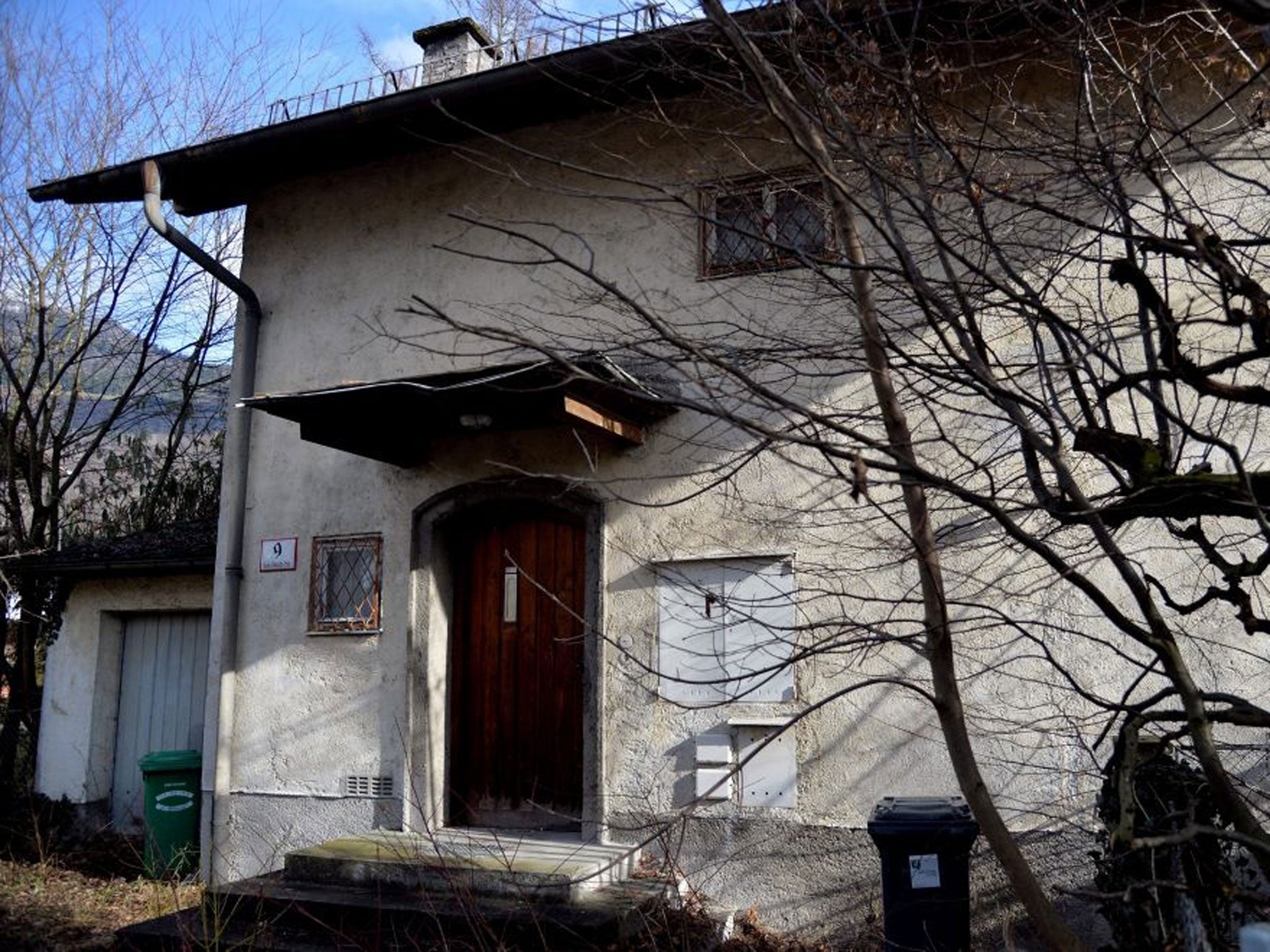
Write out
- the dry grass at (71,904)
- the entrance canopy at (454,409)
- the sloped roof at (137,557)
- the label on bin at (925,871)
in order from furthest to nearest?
the sloped roof at (137,557) → the dry grass at (71,904) → the entrance canopy at (454,409) → the label on bin at (925,871)

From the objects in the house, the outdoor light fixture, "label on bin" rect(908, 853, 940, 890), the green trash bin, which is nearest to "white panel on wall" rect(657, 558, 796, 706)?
the house

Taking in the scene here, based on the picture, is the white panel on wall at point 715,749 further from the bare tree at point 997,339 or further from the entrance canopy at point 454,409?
the entrance canopy at point 454,409

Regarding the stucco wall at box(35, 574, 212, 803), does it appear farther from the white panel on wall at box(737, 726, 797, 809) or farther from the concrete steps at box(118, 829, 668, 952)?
the white panel on wall at box(737, 726, 797, 809)

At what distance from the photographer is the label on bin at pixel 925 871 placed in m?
5.40

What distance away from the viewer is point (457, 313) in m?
8.26

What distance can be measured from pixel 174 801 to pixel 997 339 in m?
6.73

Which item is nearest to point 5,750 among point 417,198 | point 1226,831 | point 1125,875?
point 417,198

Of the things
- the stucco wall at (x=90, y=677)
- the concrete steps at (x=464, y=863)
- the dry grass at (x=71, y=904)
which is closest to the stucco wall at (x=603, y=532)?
the concrete steps at (x=464, y=863)

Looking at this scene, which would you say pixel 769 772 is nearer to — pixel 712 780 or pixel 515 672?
pixel 712 780

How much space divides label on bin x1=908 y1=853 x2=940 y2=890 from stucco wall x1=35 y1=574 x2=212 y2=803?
6.44 metres

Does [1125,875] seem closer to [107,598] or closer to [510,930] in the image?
[510,930]

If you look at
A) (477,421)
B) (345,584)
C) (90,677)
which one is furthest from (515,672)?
(90,677)

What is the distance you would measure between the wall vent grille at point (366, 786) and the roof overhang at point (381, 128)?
4.23 meters

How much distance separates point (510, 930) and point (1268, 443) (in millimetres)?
4756
